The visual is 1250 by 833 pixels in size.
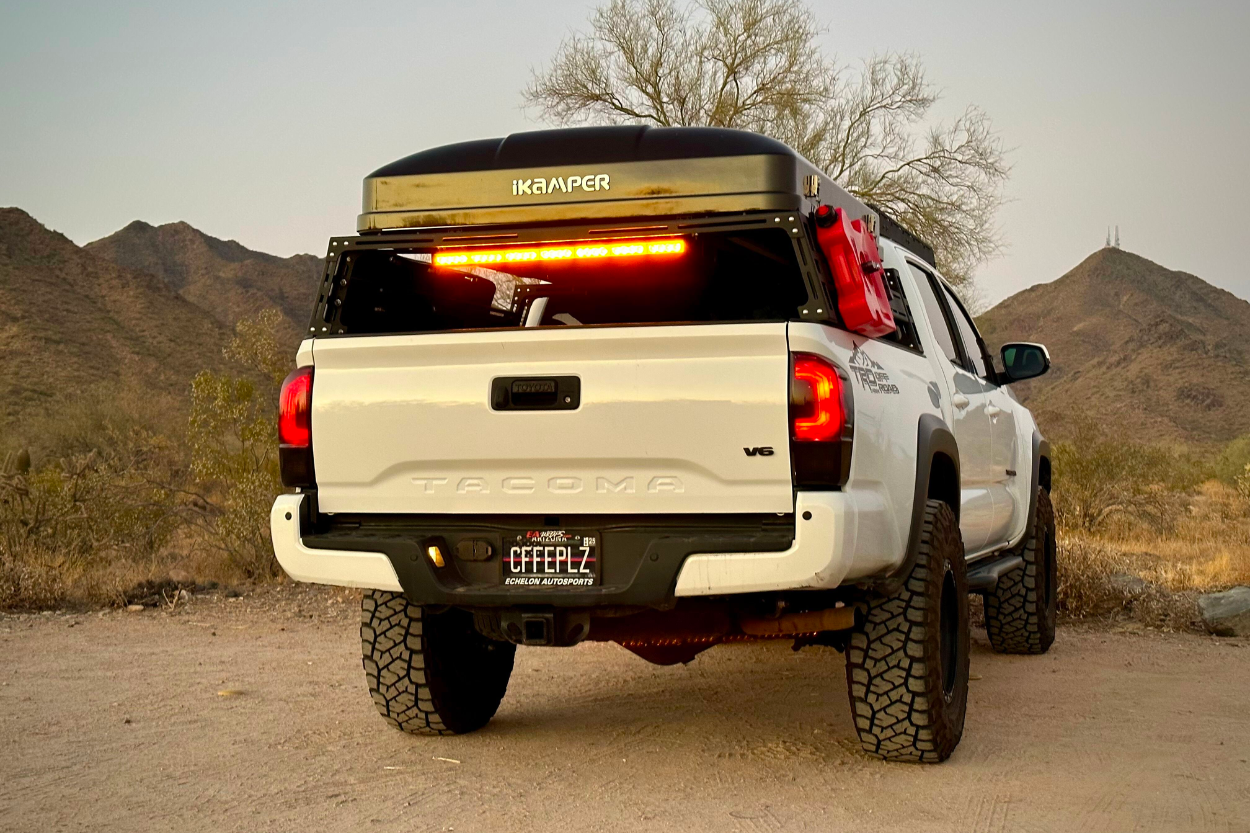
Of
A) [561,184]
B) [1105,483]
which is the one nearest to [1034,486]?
[561,184]

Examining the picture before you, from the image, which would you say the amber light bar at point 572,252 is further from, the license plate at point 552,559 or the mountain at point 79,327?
the mountain at point 79,327

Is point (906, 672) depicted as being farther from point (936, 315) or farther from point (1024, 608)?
point (1024, 608)

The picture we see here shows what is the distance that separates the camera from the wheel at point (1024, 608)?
7.82 metres

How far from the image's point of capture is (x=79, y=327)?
39406 millimetres

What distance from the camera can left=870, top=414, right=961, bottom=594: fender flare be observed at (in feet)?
16.0

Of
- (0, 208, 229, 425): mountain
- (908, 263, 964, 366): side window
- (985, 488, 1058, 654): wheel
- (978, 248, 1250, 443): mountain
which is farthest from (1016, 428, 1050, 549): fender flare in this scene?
(0, 208, 229, 425): mountain

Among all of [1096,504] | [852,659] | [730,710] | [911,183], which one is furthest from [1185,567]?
[911,183]

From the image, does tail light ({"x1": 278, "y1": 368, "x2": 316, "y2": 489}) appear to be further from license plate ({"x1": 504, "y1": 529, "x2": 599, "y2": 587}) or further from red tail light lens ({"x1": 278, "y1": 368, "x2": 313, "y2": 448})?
license plate ({"x1": 504, "y1": 529, "x2": 599, "y2": 587})

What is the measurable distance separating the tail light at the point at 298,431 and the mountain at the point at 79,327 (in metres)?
26.2

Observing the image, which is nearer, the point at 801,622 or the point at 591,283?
the point at 801,622

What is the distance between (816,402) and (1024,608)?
3958mm

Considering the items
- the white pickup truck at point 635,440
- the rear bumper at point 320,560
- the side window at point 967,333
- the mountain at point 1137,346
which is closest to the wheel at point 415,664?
the white pickup truck at point 635,440

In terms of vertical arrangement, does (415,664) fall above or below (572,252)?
below

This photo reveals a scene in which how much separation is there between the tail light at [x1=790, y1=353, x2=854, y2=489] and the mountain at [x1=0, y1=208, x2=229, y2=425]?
2755 cm
